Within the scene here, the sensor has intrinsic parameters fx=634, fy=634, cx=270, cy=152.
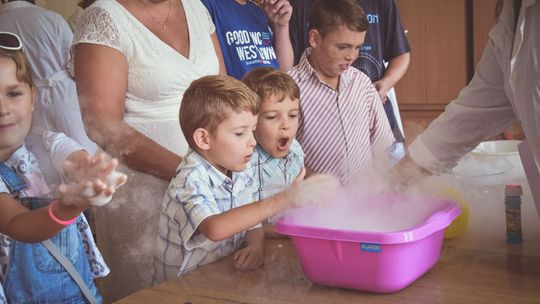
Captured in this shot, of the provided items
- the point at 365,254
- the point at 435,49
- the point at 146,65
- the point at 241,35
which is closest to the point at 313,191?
the point at 365,254

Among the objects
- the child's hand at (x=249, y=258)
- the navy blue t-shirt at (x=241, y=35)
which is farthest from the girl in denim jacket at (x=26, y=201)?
the navy blue t-shirt at (x=241, y=35)

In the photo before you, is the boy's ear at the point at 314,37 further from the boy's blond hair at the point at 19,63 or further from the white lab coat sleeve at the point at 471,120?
the boy's blond hair at the point at 19,63

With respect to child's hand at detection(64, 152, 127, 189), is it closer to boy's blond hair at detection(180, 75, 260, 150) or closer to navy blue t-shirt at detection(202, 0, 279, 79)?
boy's blond hair at detection(180, 75, 260, 150)

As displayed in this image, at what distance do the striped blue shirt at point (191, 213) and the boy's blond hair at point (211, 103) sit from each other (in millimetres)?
65

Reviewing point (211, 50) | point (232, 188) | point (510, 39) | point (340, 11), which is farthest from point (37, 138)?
point (340, 11)

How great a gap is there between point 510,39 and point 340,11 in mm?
951

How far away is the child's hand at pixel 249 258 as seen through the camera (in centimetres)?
119

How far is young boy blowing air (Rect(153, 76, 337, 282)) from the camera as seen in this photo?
1232 mm

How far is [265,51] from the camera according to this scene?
194 centimetres

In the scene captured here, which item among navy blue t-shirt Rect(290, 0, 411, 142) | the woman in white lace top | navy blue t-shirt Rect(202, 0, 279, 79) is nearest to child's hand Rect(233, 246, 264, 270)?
the woman in white lace top

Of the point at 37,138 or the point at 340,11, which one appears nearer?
the point at 37,138

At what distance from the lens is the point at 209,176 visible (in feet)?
4.26

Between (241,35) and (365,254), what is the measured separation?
102 centimetres

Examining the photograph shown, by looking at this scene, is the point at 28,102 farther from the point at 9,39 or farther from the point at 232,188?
the point at 232,188
